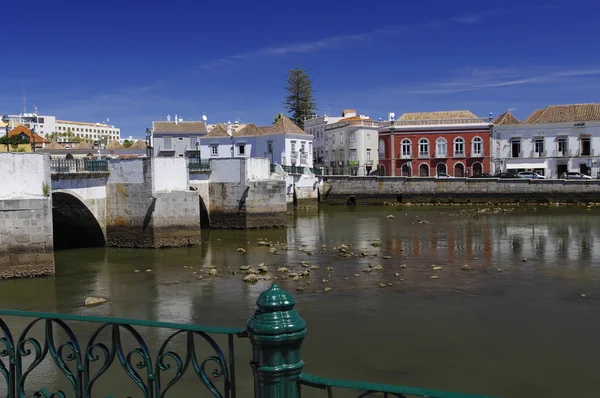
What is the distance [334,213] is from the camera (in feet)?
121

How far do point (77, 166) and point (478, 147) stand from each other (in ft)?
116

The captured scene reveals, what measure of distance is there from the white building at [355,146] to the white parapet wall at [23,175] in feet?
128

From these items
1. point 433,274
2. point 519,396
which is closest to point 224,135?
point 433,274

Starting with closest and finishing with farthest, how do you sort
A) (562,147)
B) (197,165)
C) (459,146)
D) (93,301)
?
(93,301) < (197,165) < (562,147) < (459,146)

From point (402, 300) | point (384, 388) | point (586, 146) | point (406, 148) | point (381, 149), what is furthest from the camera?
point (381, 149)

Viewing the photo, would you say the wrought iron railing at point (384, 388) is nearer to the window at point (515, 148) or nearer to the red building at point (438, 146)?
the red building at point (438, 146)

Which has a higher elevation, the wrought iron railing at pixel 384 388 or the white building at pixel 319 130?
the white building at pixel 319 130

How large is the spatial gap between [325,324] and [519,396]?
420 centimetres

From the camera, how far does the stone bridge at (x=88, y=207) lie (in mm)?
16406

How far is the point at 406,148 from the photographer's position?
50.2m

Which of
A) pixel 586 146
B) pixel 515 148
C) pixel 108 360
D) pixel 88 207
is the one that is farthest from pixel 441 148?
pixel 108 360

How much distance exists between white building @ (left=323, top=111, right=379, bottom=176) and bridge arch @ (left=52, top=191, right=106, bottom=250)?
3434 centimetres

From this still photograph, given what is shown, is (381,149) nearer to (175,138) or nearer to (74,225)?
(175,138)

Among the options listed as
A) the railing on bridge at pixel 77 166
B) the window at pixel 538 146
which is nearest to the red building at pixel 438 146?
the window at pixel 538 146
